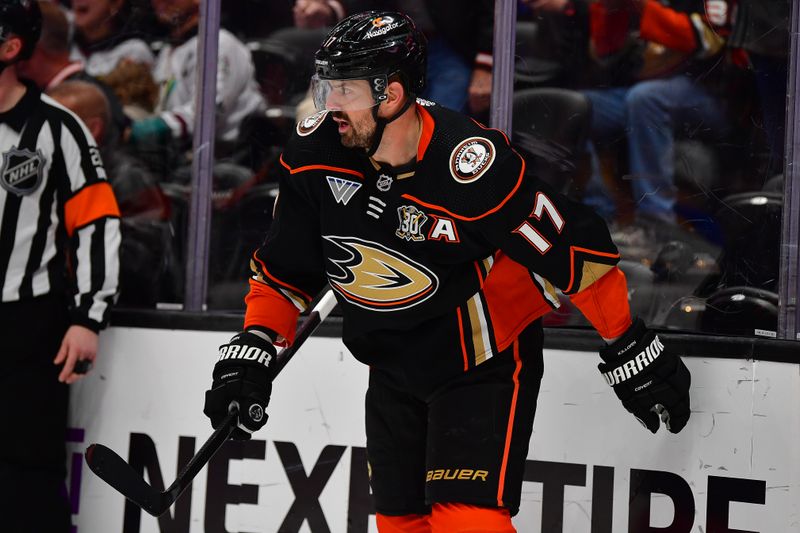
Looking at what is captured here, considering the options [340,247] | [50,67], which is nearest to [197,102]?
[50,67]

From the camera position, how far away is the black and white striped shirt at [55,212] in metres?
3.05

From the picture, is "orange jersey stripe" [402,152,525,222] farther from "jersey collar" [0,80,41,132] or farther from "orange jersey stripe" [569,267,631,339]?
"jersey collar" [0,80,41,132]

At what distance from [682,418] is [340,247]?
77 centimetres

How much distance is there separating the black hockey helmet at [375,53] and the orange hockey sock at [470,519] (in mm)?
776

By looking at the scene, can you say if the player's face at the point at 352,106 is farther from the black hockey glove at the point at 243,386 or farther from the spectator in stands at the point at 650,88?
the spectator in stands at the point at 650,88

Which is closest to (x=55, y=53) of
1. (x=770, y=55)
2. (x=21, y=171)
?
(x=21, y=171)

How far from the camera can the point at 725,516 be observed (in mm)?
2678

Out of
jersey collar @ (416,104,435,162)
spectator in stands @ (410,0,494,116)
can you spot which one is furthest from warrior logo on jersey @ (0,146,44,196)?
jersey collar @ (416,104,435,162)

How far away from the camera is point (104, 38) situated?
11.1 ft

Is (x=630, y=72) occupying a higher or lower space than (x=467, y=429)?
higher

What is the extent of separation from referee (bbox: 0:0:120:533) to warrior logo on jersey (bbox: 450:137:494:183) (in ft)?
4.35

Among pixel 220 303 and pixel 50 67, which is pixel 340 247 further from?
pixel 50 67

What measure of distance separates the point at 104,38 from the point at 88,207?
1.85ft

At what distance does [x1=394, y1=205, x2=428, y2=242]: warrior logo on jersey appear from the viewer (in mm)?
2189
